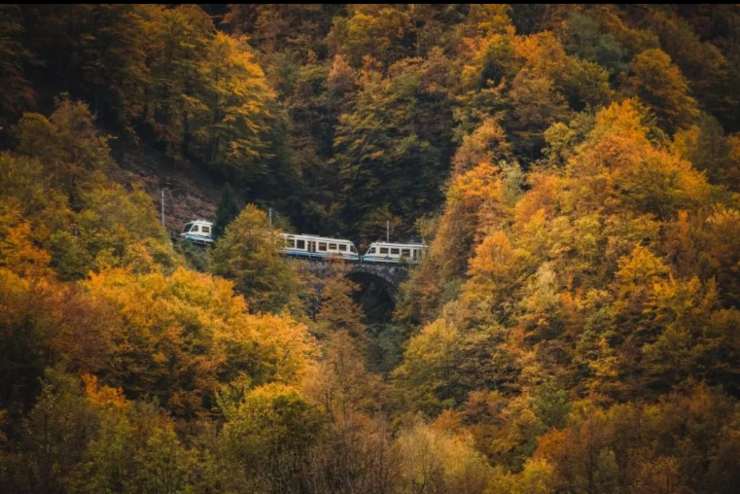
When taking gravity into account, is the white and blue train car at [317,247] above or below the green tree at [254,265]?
above

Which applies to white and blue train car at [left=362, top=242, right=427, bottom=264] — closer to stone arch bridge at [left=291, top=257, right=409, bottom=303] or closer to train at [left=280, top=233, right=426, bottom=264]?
train at [left=280, top=233, right=426, bottom=264]

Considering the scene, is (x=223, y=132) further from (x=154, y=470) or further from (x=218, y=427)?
(x=154, y=470)

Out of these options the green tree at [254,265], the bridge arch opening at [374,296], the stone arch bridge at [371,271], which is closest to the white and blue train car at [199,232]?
the green tree at [254,265]

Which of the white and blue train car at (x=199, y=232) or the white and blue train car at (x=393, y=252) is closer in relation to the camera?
the white and blue train car at (x=199, y=232)

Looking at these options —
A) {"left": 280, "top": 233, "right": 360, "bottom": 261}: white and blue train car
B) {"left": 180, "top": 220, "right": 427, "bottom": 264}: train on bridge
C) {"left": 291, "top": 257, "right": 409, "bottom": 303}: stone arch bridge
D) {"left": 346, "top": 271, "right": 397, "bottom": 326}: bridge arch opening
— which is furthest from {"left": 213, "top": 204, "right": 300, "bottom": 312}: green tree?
{"left": 346, "top": 271, "right": 397, "bottom": 326}: bridge arch opening

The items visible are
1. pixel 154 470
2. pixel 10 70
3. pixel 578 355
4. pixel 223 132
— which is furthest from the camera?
pixel 223 132

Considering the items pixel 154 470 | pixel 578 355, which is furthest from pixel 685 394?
pixel 154 470

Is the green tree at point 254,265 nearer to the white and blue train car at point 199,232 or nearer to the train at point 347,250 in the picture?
the white and blue train car at point 199,232
